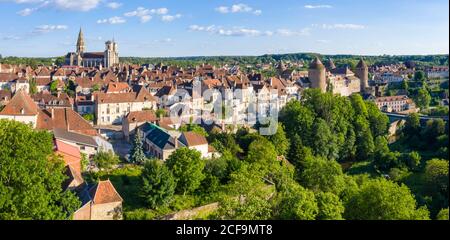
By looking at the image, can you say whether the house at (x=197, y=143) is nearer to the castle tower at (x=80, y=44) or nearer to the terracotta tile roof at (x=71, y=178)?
the terracotta tile roof at (x=71, y=178)

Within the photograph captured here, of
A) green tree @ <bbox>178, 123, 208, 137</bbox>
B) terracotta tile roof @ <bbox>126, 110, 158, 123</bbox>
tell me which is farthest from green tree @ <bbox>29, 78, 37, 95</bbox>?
green tree @ <bbox>178, 123, 208, 137</bbox>

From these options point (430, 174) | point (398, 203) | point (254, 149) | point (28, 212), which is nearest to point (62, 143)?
point (28, 212)

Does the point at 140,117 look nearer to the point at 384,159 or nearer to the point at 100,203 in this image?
the point at 100,203

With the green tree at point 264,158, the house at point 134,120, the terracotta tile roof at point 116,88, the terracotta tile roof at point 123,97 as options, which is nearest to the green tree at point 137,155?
the green tree at point 264,158

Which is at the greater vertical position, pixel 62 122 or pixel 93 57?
pixel 93 57

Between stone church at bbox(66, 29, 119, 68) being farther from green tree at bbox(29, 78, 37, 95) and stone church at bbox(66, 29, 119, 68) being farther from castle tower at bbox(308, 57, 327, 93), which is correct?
castle tower at bbox(308, 57, 327, 93)

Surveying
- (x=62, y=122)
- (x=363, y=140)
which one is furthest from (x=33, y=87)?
(x=363, y=140)
